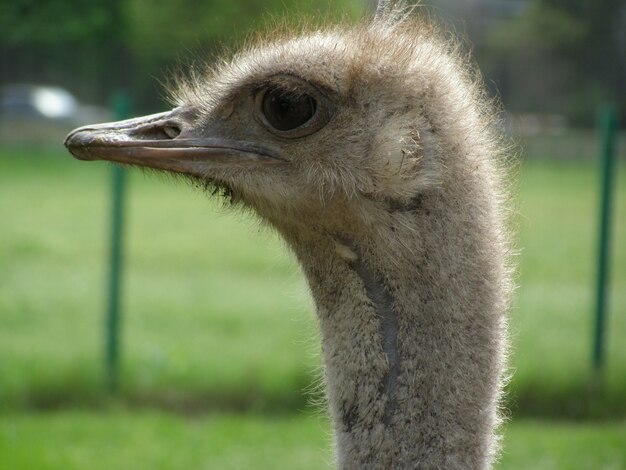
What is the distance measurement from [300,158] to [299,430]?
3.65 meters

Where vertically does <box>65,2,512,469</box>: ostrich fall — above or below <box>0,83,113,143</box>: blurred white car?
below

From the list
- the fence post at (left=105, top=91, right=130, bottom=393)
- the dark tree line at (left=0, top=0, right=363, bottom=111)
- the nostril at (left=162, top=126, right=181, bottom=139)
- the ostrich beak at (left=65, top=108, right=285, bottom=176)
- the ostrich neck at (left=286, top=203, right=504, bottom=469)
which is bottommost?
the ostrich neck at (left=286, top=203, right=504, bottom=469)

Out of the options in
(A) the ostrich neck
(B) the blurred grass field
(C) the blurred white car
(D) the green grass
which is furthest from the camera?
(C) the blurred white car

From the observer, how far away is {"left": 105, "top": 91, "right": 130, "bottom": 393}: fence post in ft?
20.4

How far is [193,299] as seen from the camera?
8.04m

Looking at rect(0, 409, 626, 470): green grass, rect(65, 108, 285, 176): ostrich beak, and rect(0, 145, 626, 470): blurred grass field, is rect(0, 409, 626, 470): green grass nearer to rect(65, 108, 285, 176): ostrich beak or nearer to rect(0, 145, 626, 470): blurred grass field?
rect(0, 145, 626, 470): blurred grass field

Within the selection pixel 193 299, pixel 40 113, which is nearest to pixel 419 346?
pixel 193 299

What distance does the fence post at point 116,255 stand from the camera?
621 centimetres

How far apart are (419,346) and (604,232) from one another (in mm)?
4490

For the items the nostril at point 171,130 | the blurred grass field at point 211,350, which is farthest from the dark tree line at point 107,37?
the nostril at point 171,130

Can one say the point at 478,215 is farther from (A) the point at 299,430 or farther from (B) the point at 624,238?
(B) the point at 624,238

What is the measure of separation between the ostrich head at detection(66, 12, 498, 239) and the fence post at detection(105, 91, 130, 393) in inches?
155

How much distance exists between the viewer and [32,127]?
1187 centimetres

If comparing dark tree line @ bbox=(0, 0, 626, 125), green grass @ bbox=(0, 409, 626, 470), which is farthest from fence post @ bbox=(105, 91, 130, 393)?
dark tree line @ bbox=(0, 0, 626, 125)
